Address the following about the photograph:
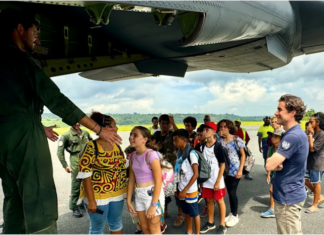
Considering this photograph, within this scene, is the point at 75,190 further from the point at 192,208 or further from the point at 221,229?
the point at 221,229

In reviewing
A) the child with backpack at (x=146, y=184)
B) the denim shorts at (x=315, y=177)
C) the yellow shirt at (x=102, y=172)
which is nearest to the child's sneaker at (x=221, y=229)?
the child with backpack at (x=146, y=184)

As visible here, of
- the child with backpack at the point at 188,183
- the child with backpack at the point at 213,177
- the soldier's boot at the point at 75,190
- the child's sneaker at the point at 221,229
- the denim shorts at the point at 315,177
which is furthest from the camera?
the denim shorts at the point at 315,177

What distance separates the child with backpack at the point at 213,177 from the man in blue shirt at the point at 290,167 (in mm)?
1280

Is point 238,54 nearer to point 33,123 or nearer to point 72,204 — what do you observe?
point 33,123

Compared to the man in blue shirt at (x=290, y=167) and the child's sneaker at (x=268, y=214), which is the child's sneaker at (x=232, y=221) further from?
the man in blue shirt at (x=290, y=167)

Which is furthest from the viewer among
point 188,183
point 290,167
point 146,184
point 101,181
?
point 188,183

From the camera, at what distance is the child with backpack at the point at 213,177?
342cm

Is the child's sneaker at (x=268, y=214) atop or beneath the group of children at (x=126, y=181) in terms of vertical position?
beneath

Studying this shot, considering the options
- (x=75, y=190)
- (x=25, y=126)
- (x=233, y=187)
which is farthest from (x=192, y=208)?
Result: (x=25, y=126)

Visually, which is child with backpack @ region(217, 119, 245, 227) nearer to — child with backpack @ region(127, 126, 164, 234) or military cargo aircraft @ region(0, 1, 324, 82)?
military cargo aircraft @ region(0, 1, 324, 82)

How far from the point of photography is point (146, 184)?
2.49 metres

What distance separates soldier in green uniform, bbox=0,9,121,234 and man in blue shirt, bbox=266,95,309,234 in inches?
66.4

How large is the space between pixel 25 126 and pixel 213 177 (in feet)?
9.05

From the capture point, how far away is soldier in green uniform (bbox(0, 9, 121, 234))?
1.45m
